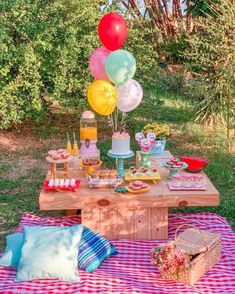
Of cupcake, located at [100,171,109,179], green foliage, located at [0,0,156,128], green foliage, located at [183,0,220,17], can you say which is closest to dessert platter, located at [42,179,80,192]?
cupcake, located at [100,171,109,179]

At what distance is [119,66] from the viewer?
545 centimetres

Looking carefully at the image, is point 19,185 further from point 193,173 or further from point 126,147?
point 193,173

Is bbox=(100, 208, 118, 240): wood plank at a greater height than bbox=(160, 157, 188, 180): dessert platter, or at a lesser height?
lesser

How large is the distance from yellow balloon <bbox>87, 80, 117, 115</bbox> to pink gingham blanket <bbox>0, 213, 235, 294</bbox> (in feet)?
4.96

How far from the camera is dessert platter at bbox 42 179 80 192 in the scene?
4883 mm

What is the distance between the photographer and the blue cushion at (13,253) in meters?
4.30

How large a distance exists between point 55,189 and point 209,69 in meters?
4.62

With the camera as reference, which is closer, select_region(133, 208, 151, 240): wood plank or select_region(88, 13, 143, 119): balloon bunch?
select_region(133, 208, 151, 240): wood plank

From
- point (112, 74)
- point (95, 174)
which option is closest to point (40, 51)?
point (112, 74)

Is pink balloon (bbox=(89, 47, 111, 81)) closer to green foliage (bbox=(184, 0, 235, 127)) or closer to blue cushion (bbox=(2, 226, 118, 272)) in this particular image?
blue cushion (bbox=(2, 226, 118, 272))

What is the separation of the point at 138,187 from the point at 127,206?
0.72ft

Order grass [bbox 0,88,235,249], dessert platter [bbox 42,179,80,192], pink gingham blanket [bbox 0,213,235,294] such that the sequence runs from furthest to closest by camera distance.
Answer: grass [bbox 0,88,235,249], dessert platter [bbox 42,179,80,192], pink gingham blanket [bbox 0,213,235,294]

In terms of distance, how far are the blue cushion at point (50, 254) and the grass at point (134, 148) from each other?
2.46 feet

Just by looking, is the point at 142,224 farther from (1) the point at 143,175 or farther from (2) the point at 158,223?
(1) the point at 143,175
